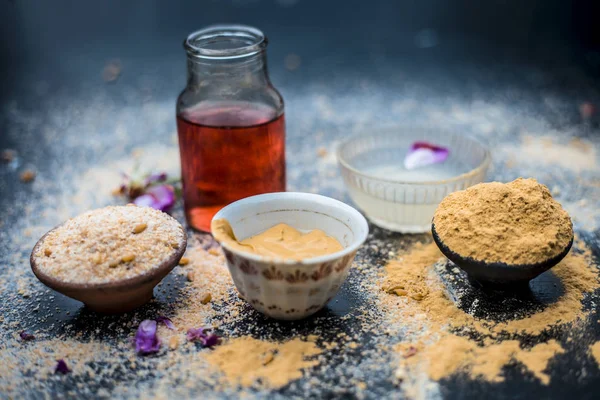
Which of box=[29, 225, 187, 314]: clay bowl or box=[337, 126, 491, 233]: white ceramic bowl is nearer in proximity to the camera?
box=[29, 225, 187, 314]: clay bowl

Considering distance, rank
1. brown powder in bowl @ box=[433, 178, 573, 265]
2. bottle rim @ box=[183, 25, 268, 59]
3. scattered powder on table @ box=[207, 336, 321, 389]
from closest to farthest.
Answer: scattered powder on table @ box=[207, 336, 321, 389] → brown powder in bowl @ box=[433, 178, 573, 265] → bottle rim @ box=[183, 25, 268, 59]

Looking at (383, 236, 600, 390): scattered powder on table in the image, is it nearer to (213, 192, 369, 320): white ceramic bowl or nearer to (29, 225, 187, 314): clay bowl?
(213, 192, 369, 320): white ceramic bowl

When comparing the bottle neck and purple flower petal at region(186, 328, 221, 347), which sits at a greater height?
the bottle neck

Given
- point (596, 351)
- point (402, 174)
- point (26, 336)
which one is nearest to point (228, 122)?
point (402, 174)

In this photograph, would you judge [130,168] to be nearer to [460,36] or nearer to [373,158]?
[373,158]

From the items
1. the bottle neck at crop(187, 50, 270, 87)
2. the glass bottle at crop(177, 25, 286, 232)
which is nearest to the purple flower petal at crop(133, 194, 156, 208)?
the glass bottle at crop(177, 25, 286, 232)

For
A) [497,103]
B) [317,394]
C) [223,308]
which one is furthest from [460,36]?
[317,394]

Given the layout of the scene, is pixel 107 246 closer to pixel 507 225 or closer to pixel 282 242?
pixel 282 242

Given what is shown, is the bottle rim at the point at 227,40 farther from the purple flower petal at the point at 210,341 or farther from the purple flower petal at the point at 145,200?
the purple flower petal at the point at 210,341
